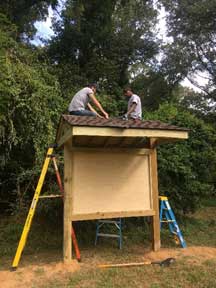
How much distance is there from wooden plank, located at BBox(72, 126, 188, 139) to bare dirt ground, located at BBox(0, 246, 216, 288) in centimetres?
207

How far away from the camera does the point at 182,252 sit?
505 centimetres

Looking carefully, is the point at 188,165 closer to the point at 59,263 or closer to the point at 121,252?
the point at 121,252

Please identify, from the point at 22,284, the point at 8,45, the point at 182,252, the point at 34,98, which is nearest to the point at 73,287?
the point at 22,284

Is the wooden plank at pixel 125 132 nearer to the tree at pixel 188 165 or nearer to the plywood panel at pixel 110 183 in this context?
the plywood panel at pixel 110 183

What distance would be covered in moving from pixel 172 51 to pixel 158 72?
1402 millimetres

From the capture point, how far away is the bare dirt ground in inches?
155

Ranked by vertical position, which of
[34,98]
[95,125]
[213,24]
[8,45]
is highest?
[213,24]

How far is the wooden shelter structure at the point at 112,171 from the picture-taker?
4.69m

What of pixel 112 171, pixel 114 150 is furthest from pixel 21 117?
pixel 112 171

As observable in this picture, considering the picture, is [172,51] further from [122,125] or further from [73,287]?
[73,287]

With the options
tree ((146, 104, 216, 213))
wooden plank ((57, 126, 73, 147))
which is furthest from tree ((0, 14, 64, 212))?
tree ((146, 104, 216, 213))

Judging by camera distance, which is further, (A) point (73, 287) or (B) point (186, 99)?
(B) point (186, 99)

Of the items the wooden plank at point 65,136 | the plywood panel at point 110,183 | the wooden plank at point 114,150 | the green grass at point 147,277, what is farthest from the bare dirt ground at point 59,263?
the wooden plank at point 65,136

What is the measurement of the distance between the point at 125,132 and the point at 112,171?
1.01 m
